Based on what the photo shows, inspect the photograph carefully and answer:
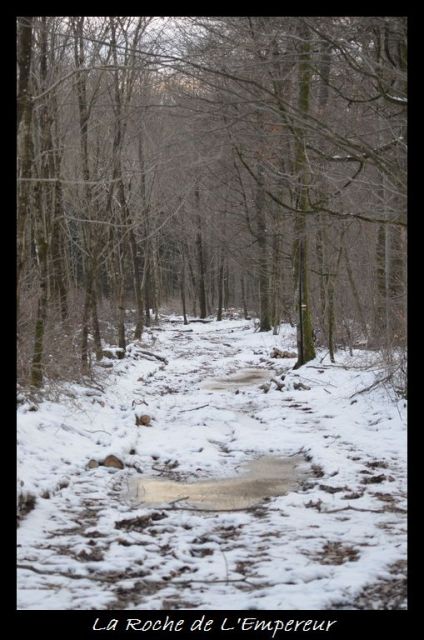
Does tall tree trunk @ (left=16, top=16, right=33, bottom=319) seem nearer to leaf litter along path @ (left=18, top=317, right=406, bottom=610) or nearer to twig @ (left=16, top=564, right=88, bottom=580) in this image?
leaf litter along path @ (left=18, top=317, right=406, bottom=610)

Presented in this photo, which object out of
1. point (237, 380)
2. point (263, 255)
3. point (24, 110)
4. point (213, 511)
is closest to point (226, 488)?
point (213, 511)

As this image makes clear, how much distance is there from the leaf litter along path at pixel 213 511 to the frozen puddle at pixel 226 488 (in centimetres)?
12

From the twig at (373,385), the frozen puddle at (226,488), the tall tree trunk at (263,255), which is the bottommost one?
the frozen puddle at (226,488)

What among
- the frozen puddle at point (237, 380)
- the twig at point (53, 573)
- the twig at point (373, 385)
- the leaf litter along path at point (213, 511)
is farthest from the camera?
the frozen puddle at point (237, 380)

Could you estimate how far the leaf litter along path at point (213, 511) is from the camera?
166 inches

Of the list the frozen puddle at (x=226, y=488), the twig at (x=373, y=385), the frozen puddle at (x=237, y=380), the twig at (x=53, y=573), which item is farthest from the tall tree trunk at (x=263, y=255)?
the twig at (x=53, y=573)

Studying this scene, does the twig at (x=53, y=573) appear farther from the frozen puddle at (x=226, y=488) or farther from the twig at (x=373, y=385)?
the twig at (x=373, y=385)

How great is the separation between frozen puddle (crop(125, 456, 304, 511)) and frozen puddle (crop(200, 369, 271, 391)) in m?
6.13

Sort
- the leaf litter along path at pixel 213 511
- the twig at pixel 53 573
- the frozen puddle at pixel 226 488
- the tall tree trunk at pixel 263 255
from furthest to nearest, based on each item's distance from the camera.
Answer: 1. the tall tree trunk at pixel 263 255
2. the frozen puddle at pixel 226 488
3. the twig at pixel 53 573
4. the leaf litter along path at pixel 213 511

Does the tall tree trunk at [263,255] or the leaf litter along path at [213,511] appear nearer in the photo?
the leaf litter along path at [213,511]

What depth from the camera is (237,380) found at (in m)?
14.9

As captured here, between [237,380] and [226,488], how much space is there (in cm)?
810

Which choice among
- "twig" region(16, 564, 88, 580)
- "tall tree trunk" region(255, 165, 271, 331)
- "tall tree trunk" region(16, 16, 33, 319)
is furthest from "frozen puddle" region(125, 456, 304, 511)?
"tall tree trunk" region(255, 165, 271, 331)
